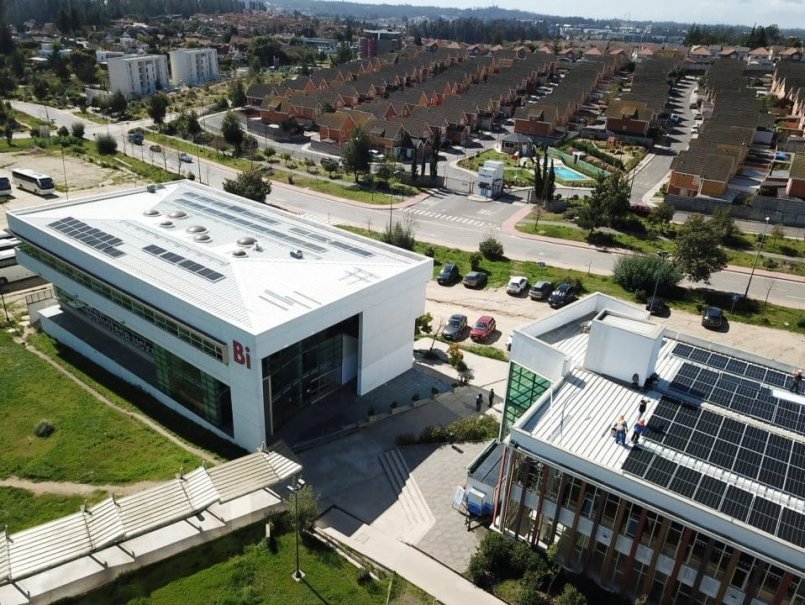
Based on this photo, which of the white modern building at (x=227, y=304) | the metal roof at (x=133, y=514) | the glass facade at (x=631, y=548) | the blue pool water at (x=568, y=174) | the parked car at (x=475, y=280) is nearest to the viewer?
the glass facade at (x=631, y=548)

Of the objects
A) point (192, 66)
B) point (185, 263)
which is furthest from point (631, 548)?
point (192, 66)

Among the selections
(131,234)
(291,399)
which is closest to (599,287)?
(291,399)

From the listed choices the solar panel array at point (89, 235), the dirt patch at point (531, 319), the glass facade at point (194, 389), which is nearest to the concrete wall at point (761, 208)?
the dirt patch at point (531, 319)

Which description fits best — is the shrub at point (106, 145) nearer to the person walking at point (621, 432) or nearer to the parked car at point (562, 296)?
the parked car at point (562, 296)

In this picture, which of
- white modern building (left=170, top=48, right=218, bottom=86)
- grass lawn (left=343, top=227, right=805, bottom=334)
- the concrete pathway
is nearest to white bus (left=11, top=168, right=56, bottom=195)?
grass lawn (left=343, top=227, right=805, bottom=334)

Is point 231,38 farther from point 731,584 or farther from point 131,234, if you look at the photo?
point 731,584

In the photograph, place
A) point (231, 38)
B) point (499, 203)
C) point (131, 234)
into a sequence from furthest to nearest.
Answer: point (231, 38), point (499, 203), point (131, 234)

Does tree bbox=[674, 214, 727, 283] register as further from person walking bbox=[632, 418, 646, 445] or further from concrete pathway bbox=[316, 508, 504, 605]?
concrete pathway bbox=[316, 508, 504, 605]
